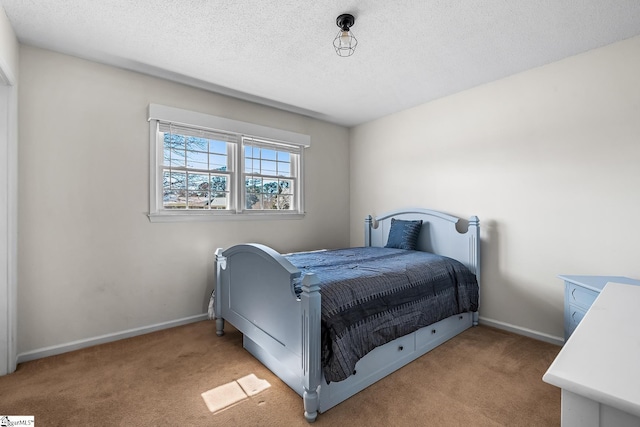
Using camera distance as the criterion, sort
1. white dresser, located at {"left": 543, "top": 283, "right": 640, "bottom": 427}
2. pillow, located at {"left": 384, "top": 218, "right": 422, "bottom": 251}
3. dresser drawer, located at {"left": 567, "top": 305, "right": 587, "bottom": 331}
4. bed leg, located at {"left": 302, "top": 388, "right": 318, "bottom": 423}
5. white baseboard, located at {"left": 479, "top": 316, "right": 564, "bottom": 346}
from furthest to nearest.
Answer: pillow, located at {"left": 384, "top": 218, "right": 422, "bottom": 251} < white baseboard, located at {"left": 479, "top": 316, "right": 564, "bottom": 346} < dresser drawer, located at {"left": 567, "top": 305, "right": 587, "bottom": 331} < bed leg, located at {"left": 302, "top": 388, "right": 318, "bottom": 423} < white dresser, located at {"left": 543, "top": 283, "right": 640, "bottom": 427}

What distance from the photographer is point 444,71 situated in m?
2.82

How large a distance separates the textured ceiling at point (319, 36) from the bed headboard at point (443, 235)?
4.65ft

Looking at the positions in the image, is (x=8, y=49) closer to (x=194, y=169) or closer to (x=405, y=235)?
(x=194, y=169)

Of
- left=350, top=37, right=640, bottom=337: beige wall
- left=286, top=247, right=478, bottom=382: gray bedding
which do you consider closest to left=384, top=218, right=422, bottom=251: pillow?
left=286, top=247, right=478, bottom=382: gray bedding

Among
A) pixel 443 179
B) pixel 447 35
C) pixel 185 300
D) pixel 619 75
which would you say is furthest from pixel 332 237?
pixel 619 75

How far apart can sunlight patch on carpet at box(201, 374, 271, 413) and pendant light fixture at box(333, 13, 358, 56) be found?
2.47 metres

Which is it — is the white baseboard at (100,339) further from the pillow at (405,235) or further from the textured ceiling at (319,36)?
the textured ceiling at (319,36)

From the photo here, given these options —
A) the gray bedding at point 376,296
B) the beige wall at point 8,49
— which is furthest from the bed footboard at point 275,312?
the beige wall at point 8,49

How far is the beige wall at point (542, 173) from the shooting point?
2338 millimetres

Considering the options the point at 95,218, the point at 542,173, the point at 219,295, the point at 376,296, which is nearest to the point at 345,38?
the point at 376,296

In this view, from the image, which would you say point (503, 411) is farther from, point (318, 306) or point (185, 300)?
point (185, 300)

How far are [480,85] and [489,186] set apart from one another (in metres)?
1.06

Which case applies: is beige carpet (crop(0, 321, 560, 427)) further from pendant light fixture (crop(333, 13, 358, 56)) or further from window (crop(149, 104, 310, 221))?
pendant light fixture (crop(333, 13, 358, 56))

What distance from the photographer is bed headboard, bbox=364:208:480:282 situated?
9.91 feet
